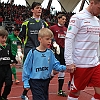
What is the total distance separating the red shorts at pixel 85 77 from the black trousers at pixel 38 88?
1.55 feet

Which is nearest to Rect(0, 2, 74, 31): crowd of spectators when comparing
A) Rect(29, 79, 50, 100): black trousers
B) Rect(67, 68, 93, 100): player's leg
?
Rect(67, 68, 93, 100): player's leg

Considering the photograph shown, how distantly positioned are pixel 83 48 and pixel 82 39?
131mm

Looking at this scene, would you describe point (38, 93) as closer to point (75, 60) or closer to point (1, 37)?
point (75, 60)

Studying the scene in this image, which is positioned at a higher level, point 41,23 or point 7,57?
point 41,23

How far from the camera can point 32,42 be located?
505cm

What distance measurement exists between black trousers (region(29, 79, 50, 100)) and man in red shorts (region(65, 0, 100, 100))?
16.2 inches

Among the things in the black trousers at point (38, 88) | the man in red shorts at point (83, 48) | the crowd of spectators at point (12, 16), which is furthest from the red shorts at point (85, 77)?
the crowd of spectators at point (12, 16)

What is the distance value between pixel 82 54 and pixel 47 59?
516 mm

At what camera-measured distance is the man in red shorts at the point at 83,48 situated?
369cm

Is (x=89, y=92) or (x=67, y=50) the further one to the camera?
(x=89, y=92)

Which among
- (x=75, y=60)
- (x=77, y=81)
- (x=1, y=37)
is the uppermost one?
(x=1, y=37)

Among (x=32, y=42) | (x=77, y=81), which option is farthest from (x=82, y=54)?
(x=32, y=42)

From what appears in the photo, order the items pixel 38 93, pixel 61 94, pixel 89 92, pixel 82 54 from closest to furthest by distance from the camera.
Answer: pixel 38 93
pixel 82 54
pixel 61 94
pixel 89 92

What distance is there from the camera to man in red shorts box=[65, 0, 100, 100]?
3689 mm
